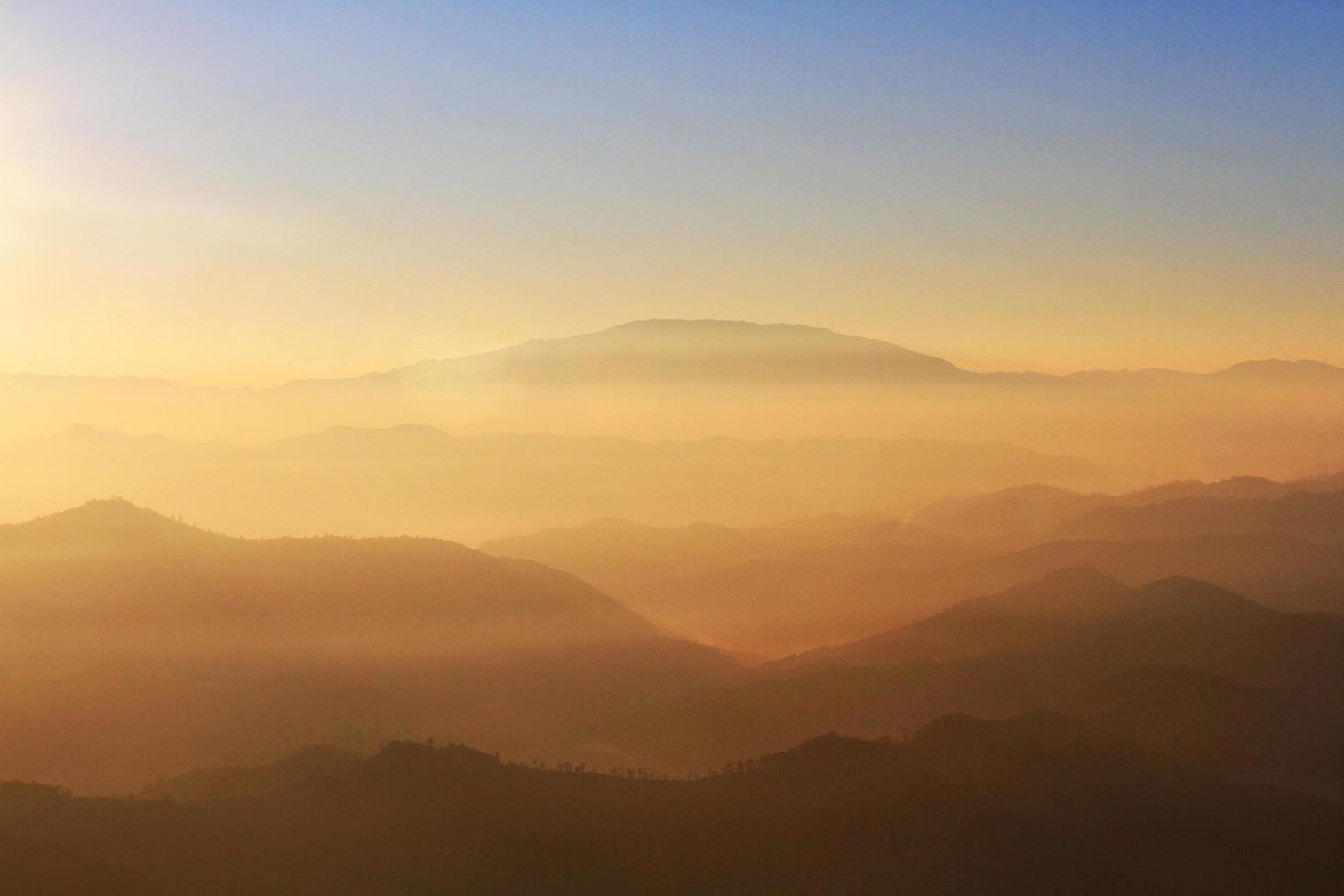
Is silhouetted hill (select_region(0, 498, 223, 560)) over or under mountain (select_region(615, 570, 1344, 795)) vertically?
over

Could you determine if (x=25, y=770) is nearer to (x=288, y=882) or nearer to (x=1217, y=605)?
(x=288, y=882)

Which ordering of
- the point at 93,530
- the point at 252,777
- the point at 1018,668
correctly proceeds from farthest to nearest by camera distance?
the point at 93,530 < the point at 1018,668 < the point at 252,777

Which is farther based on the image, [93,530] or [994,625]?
[994,625]

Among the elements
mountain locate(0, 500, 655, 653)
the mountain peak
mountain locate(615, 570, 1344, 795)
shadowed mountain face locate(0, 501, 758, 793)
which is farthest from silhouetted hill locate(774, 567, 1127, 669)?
the mountain peak

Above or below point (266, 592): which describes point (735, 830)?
below

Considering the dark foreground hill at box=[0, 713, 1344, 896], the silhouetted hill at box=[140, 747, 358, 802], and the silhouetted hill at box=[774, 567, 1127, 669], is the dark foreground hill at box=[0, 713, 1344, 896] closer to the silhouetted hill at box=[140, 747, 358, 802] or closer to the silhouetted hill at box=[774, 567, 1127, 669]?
the silhouetted hill at box=[140, 747, 358, 802]

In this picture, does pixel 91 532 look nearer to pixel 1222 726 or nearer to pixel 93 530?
pixel 93 530

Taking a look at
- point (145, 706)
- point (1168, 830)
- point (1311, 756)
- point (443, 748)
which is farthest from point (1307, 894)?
point (145, 706)

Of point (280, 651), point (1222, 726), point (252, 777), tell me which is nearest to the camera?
point (252, 777)

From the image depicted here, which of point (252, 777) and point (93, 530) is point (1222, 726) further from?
point (93, 530)

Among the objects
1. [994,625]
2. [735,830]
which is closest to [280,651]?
[735,830]
